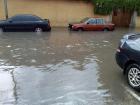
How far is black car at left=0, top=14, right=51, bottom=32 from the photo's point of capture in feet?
89.9

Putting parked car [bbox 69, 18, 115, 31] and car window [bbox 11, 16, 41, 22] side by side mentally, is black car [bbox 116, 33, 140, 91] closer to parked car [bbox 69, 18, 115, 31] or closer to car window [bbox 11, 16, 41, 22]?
car window [bbox 11, 16, 41, 22]

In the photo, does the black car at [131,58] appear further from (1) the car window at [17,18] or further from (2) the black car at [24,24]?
(1) the car window at [17,18]

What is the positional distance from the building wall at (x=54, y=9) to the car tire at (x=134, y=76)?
2485 centimetres

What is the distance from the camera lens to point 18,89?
977 cm

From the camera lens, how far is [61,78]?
11055 mm

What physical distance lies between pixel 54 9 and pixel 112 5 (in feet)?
19.8

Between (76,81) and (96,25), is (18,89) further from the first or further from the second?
(96,25)

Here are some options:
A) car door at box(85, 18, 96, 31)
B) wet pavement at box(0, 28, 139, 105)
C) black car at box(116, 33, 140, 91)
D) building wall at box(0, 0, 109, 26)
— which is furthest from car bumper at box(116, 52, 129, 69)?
building wall at box(0, 0, 109, 26)

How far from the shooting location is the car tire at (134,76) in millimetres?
9759

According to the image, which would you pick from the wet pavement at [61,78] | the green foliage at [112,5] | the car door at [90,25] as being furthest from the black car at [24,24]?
the wet pavement at [61,78]

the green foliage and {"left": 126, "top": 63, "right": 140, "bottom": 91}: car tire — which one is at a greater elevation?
the green foliage

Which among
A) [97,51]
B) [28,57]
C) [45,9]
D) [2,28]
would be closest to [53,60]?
[28,57]

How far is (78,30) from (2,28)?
21.6 feet

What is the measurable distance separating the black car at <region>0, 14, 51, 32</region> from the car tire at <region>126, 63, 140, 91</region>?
1836 cm
